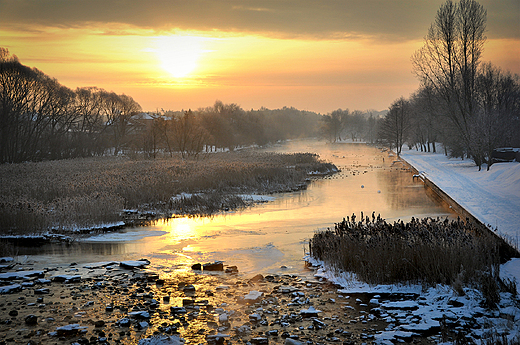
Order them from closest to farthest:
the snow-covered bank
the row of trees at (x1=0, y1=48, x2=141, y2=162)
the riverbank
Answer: the riverbank < the snow-covered bank < the row of trees at (x1=0, y1=48, x2=141, y2=162)

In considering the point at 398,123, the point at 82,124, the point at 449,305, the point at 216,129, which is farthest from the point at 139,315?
the point at 216,129

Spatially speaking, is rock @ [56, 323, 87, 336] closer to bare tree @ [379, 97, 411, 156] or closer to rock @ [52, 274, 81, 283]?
rock @ [52, 274, 81, 283]

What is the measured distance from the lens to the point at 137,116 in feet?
287

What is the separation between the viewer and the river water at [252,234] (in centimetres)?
1105

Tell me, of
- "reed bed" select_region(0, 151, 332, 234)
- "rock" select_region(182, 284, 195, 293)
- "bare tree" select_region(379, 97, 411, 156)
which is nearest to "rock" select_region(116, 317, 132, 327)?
"rock" select_region(182, 284, 195, 293)

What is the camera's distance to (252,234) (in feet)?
47.1

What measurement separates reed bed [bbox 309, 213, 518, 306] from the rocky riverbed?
75 cm

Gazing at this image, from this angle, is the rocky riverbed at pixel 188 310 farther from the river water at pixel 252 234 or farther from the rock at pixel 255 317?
the river water at pixel 252 234

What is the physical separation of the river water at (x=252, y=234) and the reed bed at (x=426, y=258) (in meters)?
1.50

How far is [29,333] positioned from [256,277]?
14.9 feet

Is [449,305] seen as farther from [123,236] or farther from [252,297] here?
[123,236]

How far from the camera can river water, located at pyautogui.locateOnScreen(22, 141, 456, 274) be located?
11055 mm

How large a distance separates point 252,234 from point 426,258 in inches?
291

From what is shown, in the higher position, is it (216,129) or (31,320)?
(216,129)
